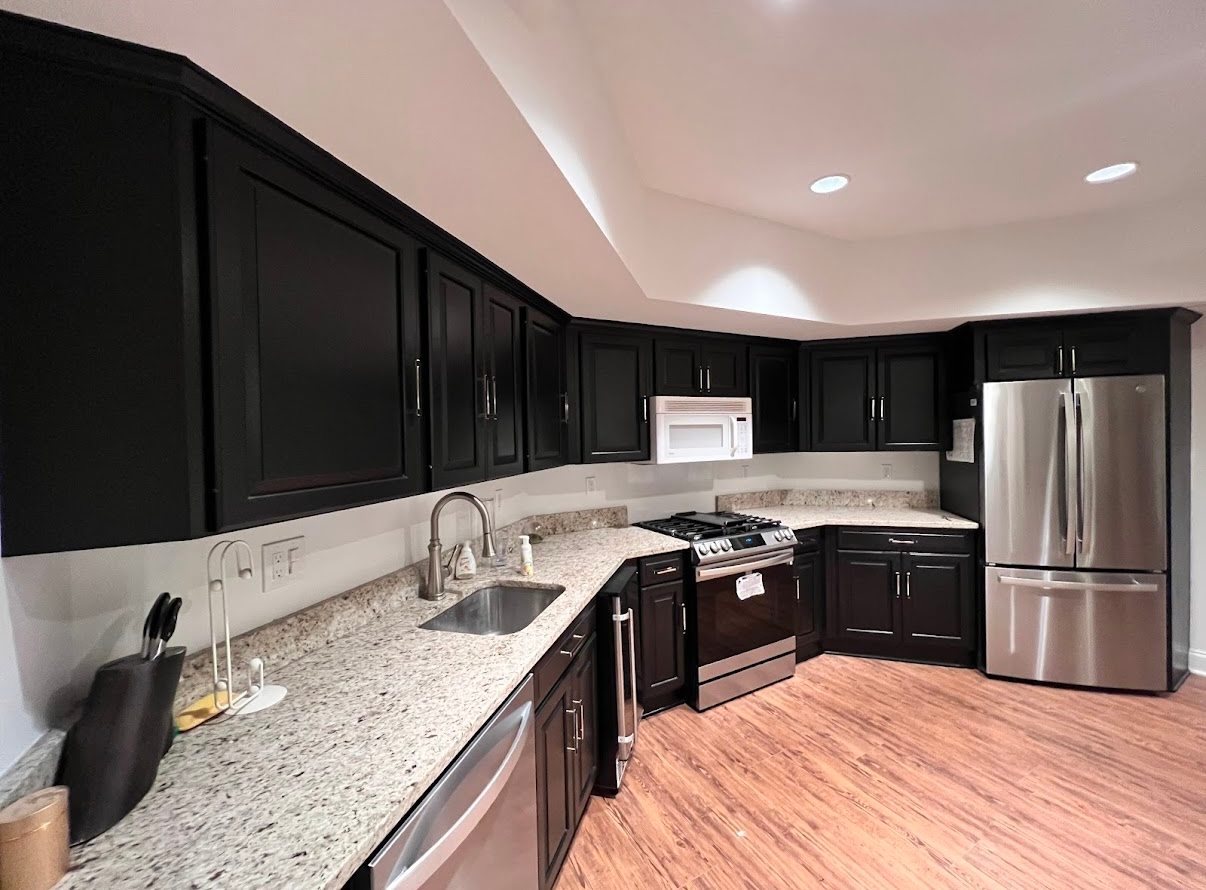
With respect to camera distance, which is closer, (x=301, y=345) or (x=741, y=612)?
(x=301, y=345)

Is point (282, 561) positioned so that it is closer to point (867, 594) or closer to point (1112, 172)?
point (867, 594)

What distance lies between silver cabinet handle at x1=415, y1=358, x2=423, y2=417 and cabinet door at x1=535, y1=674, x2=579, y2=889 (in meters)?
0.97

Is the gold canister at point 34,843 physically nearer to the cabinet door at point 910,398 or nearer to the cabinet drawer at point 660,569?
the cabinet drawer at point 660,569

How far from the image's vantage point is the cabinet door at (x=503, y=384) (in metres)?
1.94

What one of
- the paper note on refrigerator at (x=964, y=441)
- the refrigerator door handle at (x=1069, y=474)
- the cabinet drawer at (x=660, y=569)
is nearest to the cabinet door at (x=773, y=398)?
the paper note on refrigerator at (x=964, y=441)

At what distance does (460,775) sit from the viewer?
1.04 meters

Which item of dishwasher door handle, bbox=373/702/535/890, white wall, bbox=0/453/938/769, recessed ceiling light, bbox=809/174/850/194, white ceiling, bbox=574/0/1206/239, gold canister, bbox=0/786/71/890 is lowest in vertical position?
dishwasher door handle, bbox=373/702/535/890

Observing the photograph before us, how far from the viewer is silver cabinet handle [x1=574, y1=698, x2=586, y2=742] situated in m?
1.78

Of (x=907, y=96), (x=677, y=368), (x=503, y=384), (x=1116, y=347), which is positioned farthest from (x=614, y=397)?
(x=1116, y=347)

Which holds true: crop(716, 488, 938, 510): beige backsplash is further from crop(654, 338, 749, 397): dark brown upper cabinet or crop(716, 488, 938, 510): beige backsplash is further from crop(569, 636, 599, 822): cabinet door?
crop(569, 636, 599, 822): cabinet door

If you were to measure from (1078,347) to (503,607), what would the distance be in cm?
361

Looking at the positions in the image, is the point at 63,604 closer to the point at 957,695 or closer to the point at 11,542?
the point at 11,542

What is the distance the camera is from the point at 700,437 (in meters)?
3.18

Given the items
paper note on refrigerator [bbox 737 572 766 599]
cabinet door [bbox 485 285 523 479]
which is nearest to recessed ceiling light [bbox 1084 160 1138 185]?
paper note on refrigerator [bbox 737 572 766 599]
